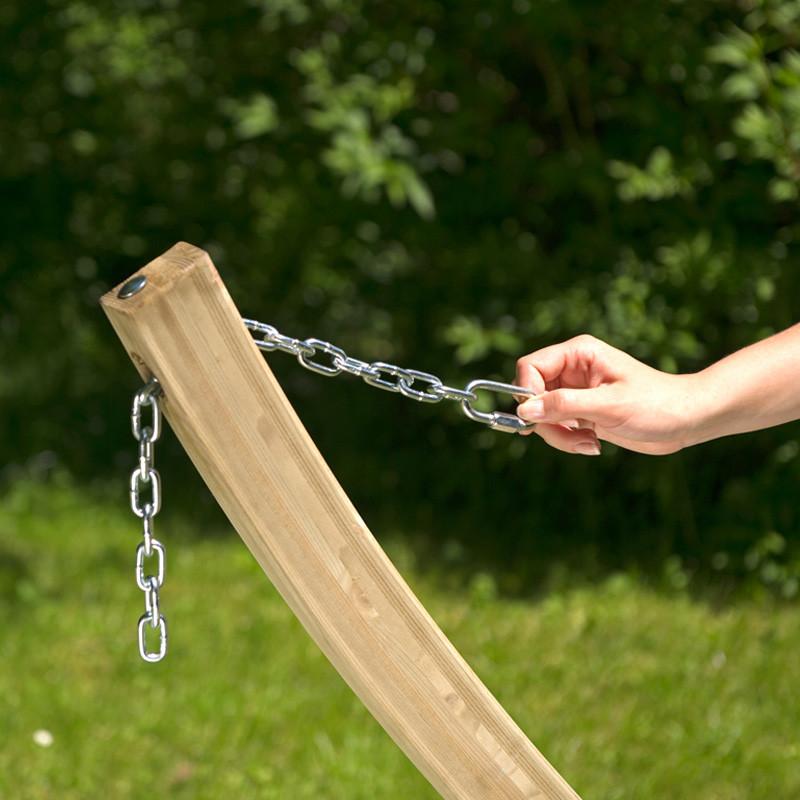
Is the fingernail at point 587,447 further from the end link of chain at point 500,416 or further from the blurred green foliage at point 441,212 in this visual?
the blurred green foliage at point 441,212

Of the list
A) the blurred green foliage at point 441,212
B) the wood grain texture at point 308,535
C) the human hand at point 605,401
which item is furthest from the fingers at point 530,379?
the blurred green foliage at point 441,212

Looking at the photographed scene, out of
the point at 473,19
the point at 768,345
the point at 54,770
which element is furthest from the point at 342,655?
the point at 473,19

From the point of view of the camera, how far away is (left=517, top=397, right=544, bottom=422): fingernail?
2.03 meters

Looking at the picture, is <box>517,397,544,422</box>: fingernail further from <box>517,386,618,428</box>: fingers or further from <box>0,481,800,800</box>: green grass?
<box>0,481,800,800</box>: green grass

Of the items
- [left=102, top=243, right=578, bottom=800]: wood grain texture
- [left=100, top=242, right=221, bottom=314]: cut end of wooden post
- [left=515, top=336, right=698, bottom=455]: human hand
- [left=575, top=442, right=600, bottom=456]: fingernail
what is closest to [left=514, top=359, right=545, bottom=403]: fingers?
[left=515, top=336, right=698, bottom=455]: human hand

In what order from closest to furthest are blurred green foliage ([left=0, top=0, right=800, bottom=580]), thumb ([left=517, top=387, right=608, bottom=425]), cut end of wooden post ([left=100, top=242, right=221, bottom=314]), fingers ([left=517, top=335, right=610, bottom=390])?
cut end of wooden post ([left=100, top=242, right=221, bottom=314])
thumb ([left=517, top=387, right=608, bottom=425])
fingers ([left=517, top=335, right=610, bottom=390])
blurred green foliage ([left=0, top=0, right=800, bottom=580])

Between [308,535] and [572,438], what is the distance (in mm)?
477

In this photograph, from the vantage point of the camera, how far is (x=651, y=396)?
199cm

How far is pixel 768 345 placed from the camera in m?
2.07

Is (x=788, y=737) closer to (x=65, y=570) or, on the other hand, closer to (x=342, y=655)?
(x=342, y=655)

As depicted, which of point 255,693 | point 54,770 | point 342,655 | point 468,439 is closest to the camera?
point 342,655

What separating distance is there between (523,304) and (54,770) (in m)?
2.18

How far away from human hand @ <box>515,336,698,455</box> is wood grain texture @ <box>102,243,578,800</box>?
Result: 1.18 ft

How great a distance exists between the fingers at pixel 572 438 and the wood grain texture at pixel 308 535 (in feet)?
1.19
